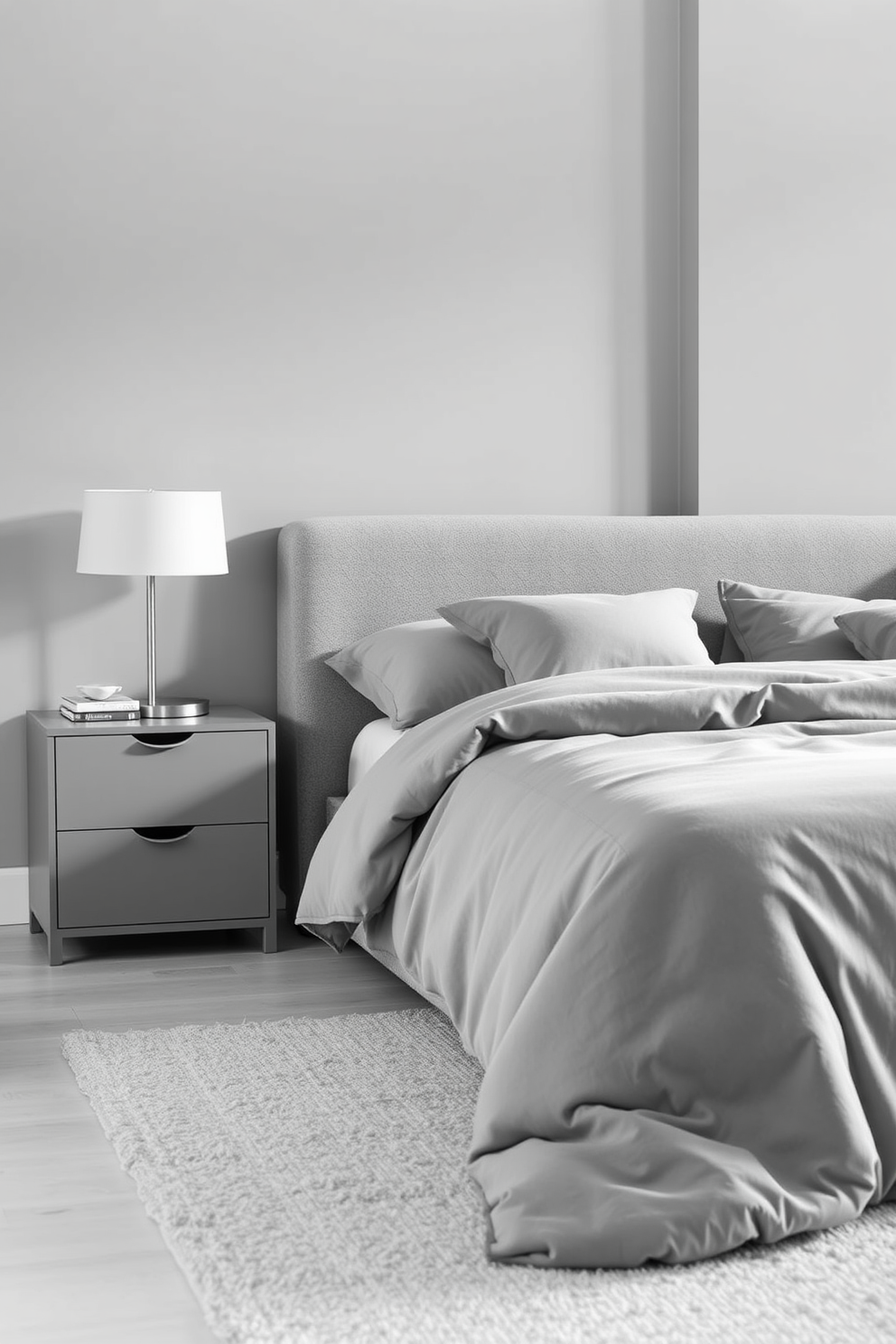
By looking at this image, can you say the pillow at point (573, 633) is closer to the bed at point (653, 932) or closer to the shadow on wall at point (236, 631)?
the bed at point (653, 932)

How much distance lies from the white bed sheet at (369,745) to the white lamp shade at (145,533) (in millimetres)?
566

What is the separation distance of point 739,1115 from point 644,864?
37 centimetres

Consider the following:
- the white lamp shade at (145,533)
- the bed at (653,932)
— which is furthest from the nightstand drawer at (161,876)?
the white lamp shade at (145,533)

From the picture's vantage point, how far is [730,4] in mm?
4496

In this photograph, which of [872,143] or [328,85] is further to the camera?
[872,143]

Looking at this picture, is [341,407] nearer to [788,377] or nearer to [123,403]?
[123,403]

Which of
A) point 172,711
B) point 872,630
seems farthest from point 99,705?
point 872,630

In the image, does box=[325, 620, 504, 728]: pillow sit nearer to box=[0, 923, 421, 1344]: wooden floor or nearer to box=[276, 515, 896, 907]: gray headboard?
box=[276, 515, 896, 907]: gray headboard

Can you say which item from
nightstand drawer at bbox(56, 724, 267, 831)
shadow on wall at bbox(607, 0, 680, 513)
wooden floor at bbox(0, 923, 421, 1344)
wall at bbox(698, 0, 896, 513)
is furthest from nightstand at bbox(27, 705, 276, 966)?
wall at bbox(698, 0, 896, 513)

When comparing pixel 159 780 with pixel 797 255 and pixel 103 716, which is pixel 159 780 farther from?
pixel 797 255

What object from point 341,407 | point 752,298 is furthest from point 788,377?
point 341,407

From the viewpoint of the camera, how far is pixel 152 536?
372 centimetres

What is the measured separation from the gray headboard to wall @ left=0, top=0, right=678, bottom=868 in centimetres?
22

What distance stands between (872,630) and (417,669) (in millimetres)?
1186
